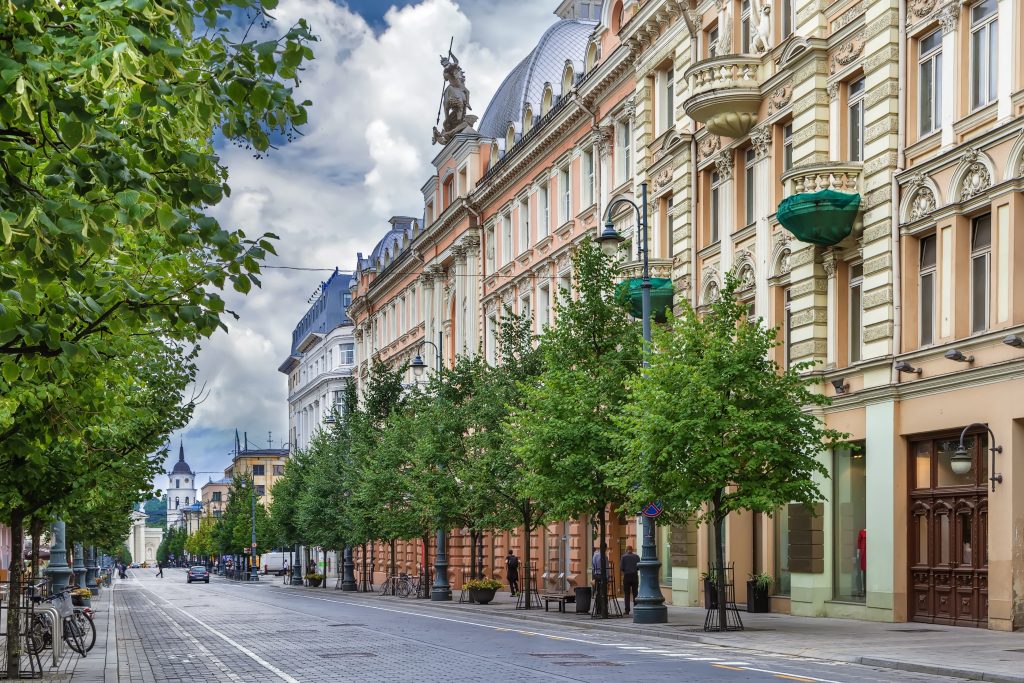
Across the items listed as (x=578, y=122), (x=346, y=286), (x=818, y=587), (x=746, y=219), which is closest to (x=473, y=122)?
(x=578, y=122)

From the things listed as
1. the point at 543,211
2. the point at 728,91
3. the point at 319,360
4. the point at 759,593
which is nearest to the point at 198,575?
the point at 319,360

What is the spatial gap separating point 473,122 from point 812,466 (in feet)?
147

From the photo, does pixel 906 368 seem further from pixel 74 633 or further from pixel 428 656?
pixel 74 633

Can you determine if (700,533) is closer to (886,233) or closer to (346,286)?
(886,233)

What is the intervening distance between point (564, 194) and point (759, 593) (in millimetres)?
22211

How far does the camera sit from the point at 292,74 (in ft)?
27.6

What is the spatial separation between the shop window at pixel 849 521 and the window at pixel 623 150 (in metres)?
16.6

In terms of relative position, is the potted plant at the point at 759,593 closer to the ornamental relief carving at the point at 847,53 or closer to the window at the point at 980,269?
the window at the point at 980,269

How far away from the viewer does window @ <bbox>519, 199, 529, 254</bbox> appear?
56062mm

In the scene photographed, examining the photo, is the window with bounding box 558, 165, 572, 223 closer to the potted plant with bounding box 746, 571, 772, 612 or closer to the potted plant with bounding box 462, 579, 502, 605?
the potted plant with bounding box 462, 579, 502, 605

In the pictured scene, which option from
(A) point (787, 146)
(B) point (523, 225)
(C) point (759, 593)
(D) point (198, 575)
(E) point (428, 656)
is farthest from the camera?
(D) point (198, 575)

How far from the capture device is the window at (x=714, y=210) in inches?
1455

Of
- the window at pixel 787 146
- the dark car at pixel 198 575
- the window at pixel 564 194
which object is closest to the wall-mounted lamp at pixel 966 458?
the window at pixel 787 146

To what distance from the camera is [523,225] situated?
56469 millimetres
